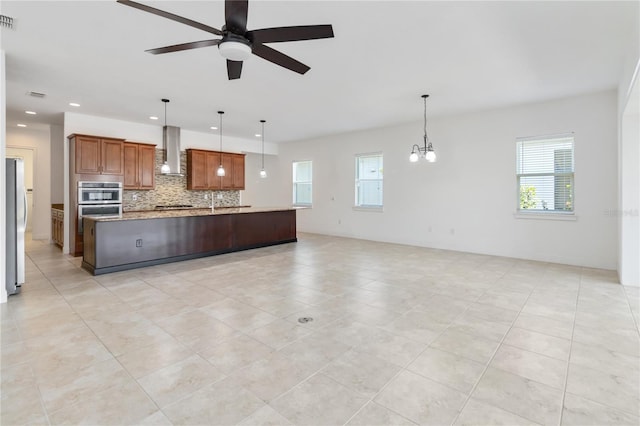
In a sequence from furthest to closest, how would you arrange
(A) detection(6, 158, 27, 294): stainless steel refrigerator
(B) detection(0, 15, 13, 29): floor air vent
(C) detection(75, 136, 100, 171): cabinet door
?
(C) detection(75, 136, 100, 171): cabinet door → (A) detection(6, 158, 27, 294): stainless steel refrigerator → (B) detection(0, 15, 13, 29): floor air vent

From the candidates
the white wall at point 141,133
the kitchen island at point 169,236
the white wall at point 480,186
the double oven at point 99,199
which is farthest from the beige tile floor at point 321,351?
the white wall at point 141,133

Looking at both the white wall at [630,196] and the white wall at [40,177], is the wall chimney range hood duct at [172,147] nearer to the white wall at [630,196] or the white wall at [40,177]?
the white wall at [40,177]

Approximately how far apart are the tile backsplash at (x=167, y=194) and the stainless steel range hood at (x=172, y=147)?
19 centimetres

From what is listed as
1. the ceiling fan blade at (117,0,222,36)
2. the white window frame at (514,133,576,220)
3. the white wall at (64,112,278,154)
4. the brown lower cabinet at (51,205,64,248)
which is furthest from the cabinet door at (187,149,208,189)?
the white window frame at (514,133,576,220)

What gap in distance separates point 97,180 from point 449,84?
21.6ft

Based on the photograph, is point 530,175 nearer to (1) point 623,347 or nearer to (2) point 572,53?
(2) point 572,53

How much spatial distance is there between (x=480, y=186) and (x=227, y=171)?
20.1 feet

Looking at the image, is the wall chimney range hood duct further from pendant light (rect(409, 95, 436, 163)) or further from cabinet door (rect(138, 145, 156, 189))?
pendant light (rect(409, 95, 436, 163))

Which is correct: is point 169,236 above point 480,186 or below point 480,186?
below

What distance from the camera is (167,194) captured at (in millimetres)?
7754

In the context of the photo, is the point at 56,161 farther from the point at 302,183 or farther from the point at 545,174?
the point at 545,174

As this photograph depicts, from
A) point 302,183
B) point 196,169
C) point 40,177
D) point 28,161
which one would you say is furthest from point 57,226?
point 302,183

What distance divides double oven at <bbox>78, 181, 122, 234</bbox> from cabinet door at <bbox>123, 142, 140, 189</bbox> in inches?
9.5

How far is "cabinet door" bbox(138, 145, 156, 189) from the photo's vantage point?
6.96 meters
